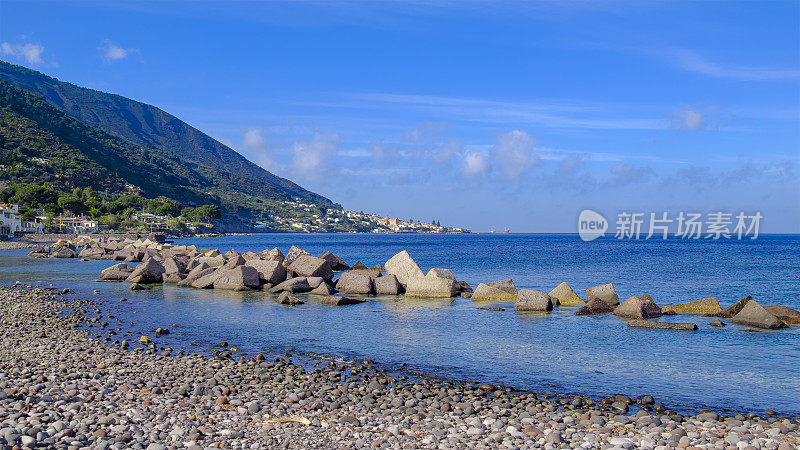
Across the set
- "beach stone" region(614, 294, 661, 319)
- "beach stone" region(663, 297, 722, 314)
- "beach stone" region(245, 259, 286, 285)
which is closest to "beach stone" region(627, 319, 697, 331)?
"beach stone" region(614, 294, 661, 319)

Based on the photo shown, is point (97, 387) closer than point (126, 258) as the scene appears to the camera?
Yes

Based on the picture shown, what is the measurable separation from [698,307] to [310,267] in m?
A: 20.2

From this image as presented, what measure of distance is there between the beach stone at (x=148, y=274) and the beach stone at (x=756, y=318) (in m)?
30.8

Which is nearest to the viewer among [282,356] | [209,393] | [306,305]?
[209,393]

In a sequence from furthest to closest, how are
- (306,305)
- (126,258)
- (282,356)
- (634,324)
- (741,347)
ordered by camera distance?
1. (126,258)
2. (306,305)
3. (634,324)
4. (741,347)
5. (282,356)

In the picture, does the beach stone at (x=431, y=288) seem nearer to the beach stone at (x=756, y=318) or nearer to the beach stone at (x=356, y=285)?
the beach stone at (x=356, y=285)

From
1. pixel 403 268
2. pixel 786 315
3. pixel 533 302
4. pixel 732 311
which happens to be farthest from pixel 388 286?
pixel 786 315

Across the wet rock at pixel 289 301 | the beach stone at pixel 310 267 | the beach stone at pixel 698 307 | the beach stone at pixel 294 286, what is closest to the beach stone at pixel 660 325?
the beach stone at pixel 698 307

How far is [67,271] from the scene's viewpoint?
46.1 metres

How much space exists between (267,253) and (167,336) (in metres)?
24.9

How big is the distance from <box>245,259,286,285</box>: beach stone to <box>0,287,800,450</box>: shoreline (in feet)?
60.1

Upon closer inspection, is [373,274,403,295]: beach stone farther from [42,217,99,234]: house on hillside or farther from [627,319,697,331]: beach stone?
[42,217,99,234]: house on hillside

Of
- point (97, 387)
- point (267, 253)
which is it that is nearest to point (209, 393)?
point (97, 387)

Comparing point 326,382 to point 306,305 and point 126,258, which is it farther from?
point 126,258
